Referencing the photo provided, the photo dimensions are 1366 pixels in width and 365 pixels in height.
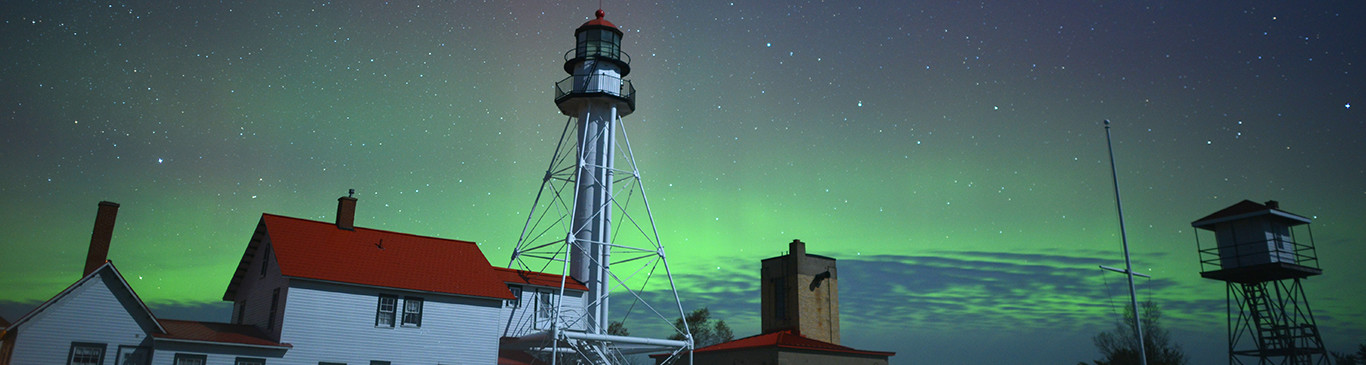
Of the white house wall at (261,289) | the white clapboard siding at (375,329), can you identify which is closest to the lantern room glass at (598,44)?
the white clapboard siding at (375,329)

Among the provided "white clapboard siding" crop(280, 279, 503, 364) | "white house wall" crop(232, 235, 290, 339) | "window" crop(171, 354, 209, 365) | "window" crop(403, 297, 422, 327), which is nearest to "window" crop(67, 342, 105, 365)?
"window" crop(171, 354, 209, 365)

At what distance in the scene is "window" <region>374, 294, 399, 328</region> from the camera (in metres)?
30.0

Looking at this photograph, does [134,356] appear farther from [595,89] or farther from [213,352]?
[595,89]

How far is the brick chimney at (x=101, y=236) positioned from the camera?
2761cm

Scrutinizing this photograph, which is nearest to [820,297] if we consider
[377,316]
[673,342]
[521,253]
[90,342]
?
[673,342]

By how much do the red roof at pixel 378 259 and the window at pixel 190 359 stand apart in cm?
347

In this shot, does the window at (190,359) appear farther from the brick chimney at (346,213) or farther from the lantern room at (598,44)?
the lantern room at (598,44)

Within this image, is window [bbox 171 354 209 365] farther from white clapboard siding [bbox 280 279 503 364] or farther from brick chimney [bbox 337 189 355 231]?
brick chimney [bbox 337 189 355 231]

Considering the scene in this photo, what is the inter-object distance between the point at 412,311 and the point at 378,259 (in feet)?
8.65

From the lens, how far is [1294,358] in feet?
117

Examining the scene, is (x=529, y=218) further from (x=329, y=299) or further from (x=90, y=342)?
(x=90, y=342)

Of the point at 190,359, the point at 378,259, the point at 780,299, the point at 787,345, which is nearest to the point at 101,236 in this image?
the point at 190,359

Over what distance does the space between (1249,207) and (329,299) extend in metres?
38.1

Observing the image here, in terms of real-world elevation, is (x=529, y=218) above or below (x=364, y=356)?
above
